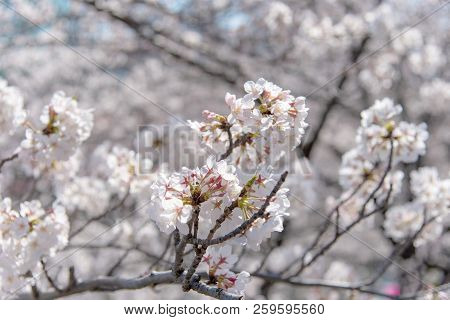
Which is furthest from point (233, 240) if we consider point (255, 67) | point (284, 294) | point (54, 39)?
point (54, 39)

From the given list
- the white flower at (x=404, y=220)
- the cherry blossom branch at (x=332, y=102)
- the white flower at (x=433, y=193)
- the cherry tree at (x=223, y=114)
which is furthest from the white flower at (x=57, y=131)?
the cherry blossom branch at (x=332, y=102)

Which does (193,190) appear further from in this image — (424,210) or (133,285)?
(424,210)

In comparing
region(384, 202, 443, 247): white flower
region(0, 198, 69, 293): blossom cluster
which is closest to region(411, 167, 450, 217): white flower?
region(384, 202, 443, 247): white flower

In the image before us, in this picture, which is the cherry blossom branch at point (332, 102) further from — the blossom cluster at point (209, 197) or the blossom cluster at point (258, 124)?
the blossom cluster at point (209, 197)

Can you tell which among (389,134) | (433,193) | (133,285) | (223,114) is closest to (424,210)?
(433,193)

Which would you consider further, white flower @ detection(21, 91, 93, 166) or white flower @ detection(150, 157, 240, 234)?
white flower @ detection(21, 91, 93, 166)

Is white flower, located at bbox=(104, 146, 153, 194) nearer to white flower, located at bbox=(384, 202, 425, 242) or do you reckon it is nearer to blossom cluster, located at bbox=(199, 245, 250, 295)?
blossom cluster, located at bbox=(199, 245, 250, 295)

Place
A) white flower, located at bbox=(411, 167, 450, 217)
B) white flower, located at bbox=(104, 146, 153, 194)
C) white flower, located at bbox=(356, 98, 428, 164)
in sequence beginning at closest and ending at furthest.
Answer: white flower, located at bbox=(356, 98, 428, 164) → white flower, located at bbox=(104, 146, 153, 194) → white flower, located at bbox=(411, 167, 450, 217)
